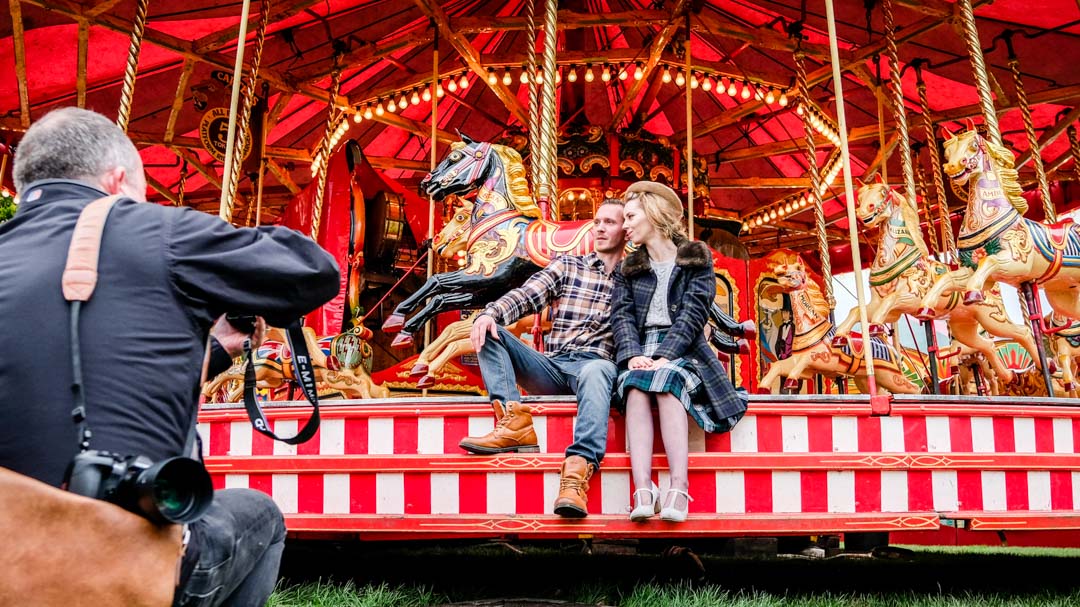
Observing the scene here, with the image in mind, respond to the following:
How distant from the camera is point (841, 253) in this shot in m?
16.3

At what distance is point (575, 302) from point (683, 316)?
2.01 ft

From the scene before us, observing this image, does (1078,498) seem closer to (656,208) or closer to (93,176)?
(656,208)

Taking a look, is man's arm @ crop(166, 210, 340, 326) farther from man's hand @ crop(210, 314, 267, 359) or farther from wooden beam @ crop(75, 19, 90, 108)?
wooden beam @ crop(75, 19, 90, 108)

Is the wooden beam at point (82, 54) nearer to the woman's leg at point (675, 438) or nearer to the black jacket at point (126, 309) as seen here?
the woman's leg at point (675, 438)

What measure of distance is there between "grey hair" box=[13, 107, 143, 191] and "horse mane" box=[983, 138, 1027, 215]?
232 inches

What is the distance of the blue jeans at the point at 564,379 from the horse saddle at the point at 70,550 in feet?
7.48

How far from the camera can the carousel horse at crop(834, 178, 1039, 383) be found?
653 centimetres

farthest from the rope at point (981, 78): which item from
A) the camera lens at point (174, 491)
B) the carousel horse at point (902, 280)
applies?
the camera lens at point (174, 491)

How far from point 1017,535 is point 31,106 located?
35.8ft

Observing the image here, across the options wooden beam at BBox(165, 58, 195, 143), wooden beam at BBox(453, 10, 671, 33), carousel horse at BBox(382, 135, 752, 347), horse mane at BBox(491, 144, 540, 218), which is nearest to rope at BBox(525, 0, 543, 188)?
horse mane at BBox(491, 144, 540, 218)

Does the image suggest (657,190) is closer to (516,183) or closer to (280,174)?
(516,183)

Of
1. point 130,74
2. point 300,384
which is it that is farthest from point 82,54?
point 300,384

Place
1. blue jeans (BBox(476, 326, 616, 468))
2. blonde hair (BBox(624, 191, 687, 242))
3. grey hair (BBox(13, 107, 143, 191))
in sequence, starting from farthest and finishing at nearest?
blonde hair (BBox(624, 191, 687, 242))
blue jeans (BBox(476, 326, 616, 468))
grey hair (BBox(13, 107, 143, 191))

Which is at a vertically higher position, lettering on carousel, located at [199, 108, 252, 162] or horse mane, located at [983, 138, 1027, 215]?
lettering on carousel, located at [199, 108, 252, 162]
